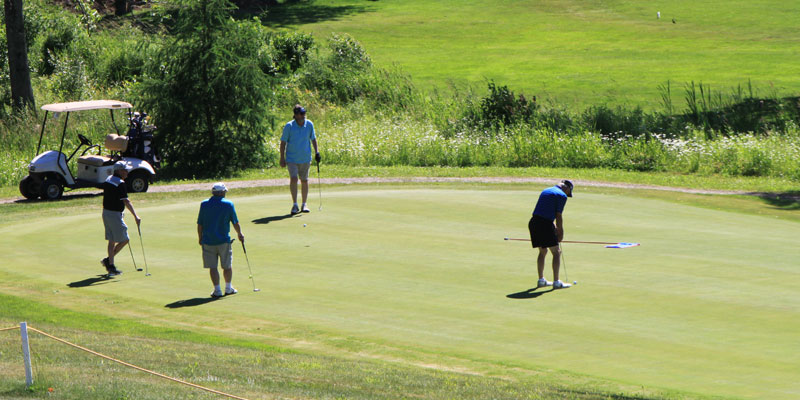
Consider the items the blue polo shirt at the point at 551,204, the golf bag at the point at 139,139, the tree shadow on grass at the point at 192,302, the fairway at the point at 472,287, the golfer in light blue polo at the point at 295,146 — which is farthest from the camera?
the golf bag at the point at 139,139

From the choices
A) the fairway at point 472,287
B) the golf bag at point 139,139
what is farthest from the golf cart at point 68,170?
the fairway at point 472,287

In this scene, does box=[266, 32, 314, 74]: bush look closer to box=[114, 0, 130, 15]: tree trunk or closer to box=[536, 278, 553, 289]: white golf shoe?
box=[114, 0, 130, 15]: tree trunk

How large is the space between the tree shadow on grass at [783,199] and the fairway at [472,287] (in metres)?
3.45

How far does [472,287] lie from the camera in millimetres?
14672

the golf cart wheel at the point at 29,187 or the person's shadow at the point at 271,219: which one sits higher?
the golf cart wheel at the point at 29,187

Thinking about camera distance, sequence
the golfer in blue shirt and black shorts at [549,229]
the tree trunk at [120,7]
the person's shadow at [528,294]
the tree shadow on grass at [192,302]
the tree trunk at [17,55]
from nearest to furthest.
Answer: the person's shadow at [528,294], the tree shadow on grass at [192,302], the golfer in blue shirt and black shorts at [549,229], the tree trunk at [17,55], the tree trunk at [120,7]

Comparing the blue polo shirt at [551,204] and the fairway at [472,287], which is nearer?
the fairway at [472,287]

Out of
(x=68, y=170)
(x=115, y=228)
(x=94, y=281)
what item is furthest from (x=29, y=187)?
(x=94, y=281)

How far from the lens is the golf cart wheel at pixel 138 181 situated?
26.4m

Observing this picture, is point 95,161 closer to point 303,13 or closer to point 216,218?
point 216,218

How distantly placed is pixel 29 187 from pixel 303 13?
5698 centimetres

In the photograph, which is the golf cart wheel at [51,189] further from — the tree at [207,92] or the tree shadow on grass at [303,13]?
the tree shadow on grass at [303,13]

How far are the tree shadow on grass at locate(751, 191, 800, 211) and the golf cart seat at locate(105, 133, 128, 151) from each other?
58.4 ft

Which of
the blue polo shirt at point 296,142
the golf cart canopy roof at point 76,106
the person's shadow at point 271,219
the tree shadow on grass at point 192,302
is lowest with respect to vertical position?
the tree shadow on grass at point 192,302
